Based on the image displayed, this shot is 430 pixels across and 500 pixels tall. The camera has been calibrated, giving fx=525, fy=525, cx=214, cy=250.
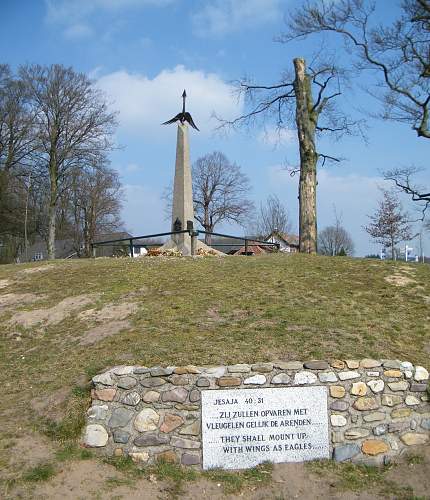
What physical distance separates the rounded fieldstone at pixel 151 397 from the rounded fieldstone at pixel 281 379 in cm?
142

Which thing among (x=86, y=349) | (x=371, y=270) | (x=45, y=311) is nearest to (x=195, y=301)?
(x=86, y=349)

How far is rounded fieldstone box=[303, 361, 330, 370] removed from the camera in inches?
260

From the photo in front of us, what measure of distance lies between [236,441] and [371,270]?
626cm

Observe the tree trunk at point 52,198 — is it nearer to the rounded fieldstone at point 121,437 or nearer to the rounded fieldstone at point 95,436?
the rounded fieldstone at point 95,436

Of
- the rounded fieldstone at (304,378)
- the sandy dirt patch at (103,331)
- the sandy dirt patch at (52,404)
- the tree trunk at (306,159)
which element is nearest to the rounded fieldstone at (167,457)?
the sandy dirt patch at (52,404)

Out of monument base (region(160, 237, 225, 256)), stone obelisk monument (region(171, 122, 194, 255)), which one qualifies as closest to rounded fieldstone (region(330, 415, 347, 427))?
monument base (region(160, 237, 225, 256))

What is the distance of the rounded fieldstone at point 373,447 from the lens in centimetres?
628

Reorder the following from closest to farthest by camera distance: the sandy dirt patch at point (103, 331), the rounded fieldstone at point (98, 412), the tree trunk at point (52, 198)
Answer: the rounded fieldstone at point (98, 412), the sandy dirt patch at point (103, 331), the tree trunk at point (52, 198)

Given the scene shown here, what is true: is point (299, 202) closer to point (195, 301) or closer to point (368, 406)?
point (195, 301)

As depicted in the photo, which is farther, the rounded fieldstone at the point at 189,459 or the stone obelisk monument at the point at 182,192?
the stone obelisk monument at the point at 182,192

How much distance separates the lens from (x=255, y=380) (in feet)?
21.1

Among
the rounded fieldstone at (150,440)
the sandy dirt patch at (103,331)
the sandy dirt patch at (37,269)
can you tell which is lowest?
the rounded fieldstone at (150,440)

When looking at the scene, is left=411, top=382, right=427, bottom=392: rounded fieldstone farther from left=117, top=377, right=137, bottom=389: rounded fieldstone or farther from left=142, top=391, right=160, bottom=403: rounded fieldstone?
left=117, top=377, right=137, bottom=389: rounded fieldstone

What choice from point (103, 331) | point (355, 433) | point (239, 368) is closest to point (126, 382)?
point (239, 368)
